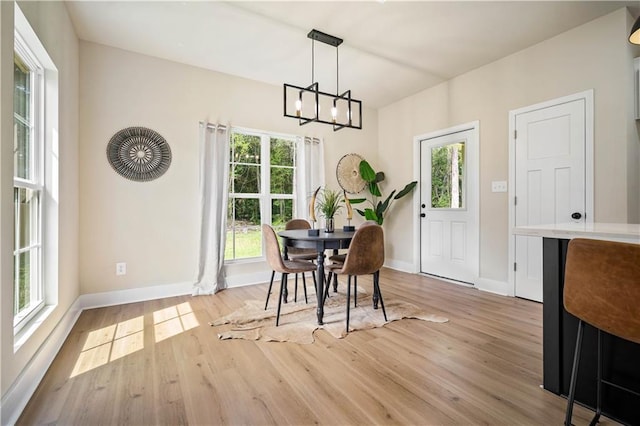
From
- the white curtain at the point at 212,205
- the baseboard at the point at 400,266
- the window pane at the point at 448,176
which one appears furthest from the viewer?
the baseboard at the point at 400,266

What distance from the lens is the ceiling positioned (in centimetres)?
263

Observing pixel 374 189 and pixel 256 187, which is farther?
pixel 374 189

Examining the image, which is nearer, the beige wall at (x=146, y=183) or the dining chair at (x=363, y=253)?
the dining chair at (x=363, y=253)

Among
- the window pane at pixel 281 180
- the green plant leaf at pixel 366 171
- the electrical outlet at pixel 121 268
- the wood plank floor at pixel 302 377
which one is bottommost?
the wood plank floor at pixel 302 377

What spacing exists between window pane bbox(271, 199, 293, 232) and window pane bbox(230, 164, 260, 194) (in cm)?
33

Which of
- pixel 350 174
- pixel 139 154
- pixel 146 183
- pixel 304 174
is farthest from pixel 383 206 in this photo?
pixel 139 154

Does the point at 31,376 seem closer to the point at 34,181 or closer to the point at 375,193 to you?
the point at 34,181

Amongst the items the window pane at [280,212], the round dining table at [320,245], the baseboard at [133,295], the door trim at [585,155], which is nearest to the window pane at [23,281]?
the baseboard at [133,295]

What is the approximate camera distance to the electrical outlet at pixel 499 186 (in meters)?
3.59

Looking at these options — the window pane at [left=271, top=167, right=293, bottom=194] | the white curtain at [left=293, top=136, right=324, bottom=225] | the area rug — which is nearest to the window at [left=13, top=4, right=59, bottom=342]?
the area rug

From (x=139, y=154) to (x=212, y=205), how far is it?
95 cm

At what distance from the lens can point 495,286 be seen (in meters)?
3.68

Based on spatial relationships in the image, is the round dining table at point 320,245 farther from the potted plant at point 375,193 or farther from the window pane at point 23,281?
the potted plant at point 375,193

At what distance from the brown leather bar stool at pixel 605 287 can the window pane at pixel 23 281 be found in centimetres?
295
